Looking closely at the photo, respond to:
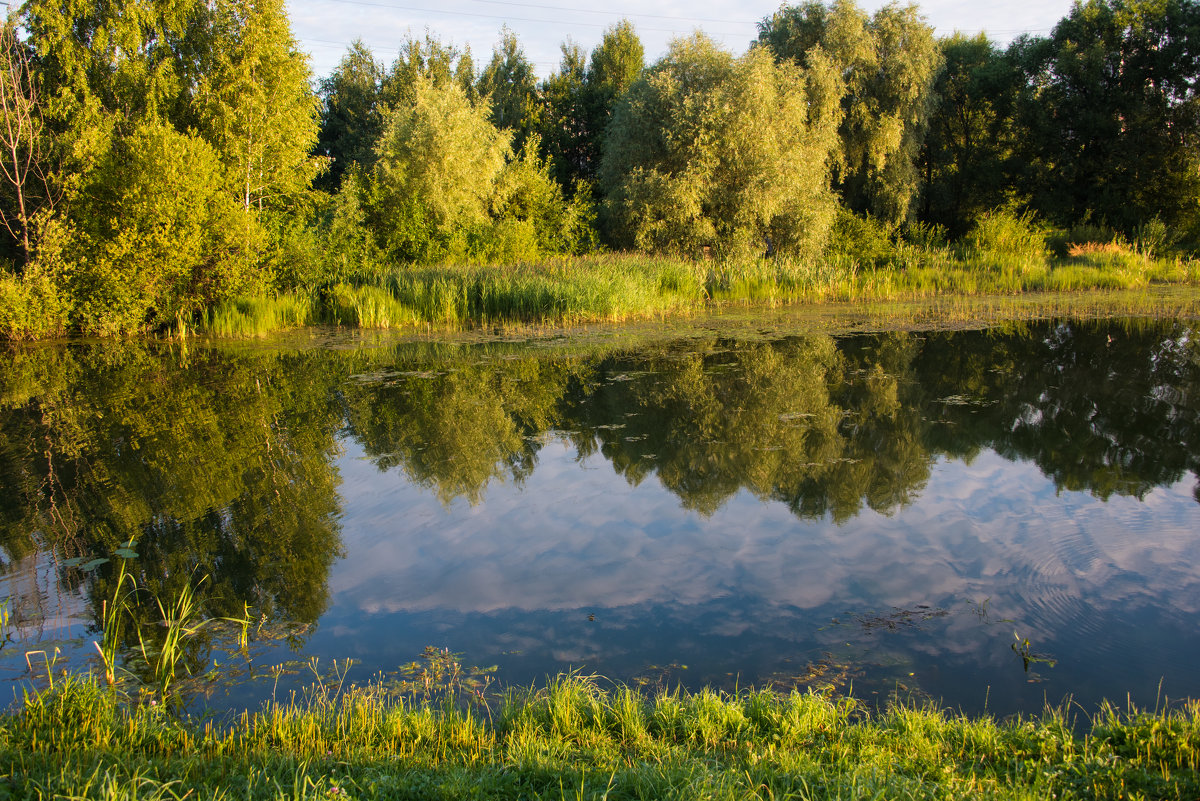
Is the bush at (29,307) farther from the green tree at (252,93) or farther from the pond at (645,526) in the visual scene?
the pond at (645,526)

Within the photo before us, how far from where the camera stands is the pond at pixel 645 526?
13.7 ft

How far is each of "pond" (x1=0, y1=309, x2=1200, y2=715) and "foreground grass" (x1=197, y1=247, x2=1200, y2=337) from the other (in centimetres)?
576

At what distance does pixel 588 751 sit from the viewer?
3.09m

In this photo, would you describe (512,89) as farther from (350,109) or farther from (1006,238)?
(1006,238)

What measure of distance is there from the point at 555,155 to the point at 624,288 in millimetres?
19532

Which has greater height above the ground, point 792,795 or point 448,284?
point 448,284

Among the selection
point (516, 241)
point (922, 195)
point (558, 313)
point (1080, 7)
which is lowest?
point (558, 313)

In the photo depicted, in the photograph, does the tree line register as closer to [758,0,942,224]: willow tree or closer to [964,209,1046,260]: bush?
[758,0,942,224]: willow tree

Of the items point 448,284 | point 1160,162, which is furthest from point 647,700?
point 1160,162

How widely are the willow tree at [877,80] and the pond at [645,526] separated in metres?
17.6

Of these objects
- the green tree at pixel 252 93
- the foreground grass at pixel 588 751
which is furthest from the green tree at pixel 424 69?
the foreground grass at pixel 588 751

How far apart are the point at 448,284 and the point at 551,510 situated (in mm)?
11904

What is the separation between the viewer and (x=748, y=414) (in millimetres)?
8906

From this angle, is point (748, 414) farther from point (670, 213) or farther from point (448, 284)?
point (670, 213)
